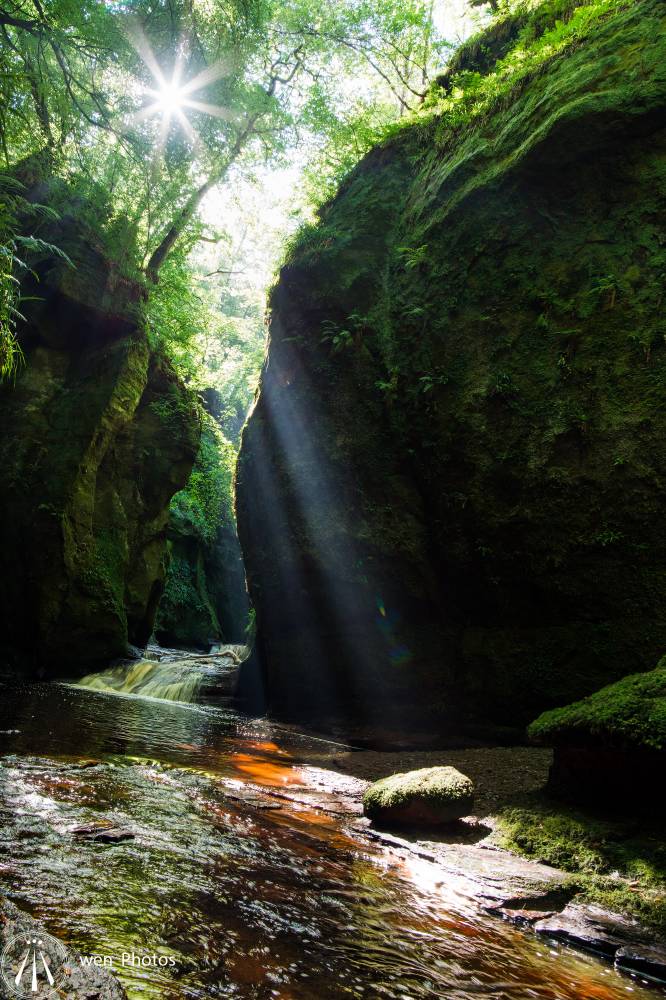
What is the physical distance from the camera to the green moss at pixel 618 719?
3.80 metres

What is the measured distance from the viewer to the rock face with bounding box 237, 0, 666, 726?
7.45 meters

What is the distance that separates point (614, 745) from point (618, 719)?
0.66ft

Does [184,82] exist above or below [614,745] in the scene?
above

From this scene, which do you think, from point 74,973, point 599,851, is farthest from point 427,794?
point 74,973

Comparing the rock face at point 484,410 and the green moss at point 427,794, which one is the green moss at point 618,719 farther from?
the rock face at point 484,410

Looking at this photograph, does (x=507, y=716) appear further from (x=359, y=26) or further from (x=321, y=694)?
(x=359, y=26)

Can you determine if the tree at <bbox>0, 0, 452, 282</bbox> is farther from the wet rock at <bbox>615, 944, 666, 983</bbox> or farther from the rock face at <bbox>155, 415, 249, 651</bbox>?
the rock face at <bbox>155, 415, 249, 651</bbox>

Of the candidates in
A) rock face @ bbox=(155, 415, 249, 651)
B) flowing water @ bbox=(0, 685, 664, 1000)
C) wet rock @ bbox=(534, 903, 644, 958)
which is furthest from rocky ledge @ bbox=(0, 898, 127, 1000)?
rock face @ bbox=(155, 415, 249, 651)

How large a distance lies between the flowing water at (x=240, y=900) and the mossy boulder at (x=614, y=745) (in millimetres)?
1529

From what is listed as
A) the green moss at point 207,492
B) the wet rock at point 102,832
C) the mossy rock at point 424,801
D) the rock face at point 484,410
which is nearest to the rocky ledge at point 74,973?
the wet rock at point 102,832

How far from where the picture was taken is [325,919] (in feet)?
8.86

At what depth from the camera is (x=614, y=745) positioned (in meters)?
3.99

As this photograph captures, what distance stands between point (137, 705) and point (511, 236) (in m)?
11.3

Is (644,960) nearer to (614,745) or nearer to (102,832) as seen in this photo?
(614,745)
